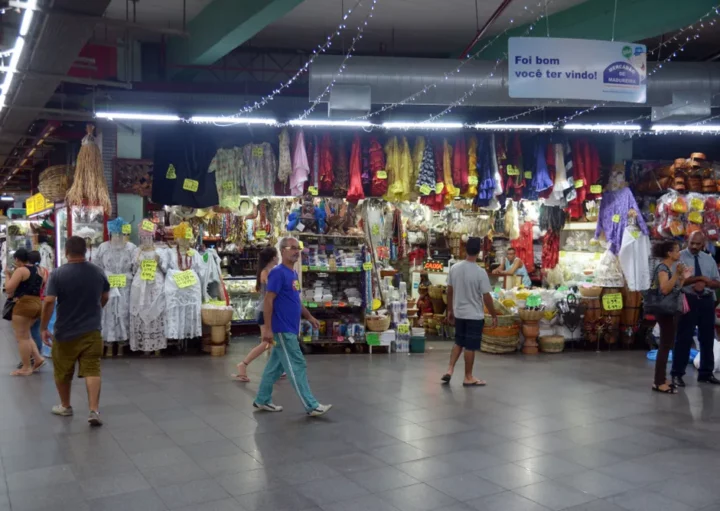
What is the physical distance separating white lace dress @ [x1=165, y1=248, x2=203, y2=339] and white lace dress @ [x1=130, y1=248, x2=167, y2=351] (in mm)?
82

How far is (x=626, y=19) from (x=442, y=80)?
88.4 inches

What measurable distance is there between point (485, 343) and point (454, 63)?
12.6 ft

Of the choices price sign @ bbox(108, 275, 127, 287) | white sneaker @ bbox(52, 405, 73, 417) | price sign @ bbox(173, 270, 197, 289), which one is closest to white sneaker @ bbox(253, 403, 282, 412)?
white sneaker @ bbox(52, 405, 73, 417)

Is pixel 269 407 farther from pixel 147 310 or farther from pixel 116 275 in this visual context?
pixel 116 275

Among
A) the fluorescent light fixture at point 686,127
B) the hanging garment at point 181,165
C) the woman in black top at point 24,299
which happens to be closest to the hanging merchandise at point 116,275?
the hanging garment at point 181,165

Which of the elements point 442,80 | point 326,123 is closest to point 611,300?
point 442,80

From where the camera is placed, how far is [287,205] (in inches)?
434

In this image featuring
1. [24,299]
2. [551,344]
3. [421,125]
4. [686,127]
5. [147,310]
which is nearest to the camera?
[24,299]

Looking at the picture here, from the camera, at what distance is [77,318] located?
5402 millimetres

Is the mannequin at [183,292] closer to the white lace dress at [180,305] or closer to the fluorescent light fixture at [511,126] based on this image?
the white lace dress at [180,305]

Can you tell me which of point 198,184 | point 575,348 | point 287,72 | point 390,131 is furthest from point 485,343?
point 287,72

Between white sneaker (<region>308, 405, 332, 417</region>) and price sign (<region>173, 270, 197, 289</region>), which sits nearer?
white sneaker (<region>308, 405, 332, 417</region>)

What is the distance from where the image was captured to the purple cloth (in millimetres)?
9727

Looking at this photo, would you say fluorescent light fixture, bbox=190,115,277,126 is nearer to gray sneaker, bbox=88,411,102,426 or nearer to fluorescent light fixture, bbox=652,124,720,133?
gray sneaker, bbox=88,411,102,426
